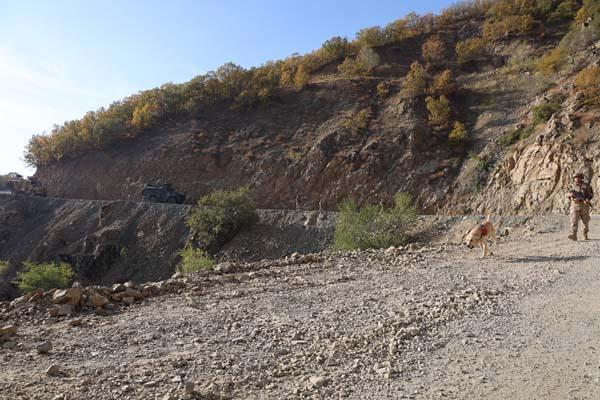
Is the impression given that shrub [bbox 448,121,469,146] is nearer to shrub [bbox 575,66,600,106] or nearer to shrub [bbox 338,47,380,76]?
shrub [bbox 575,66,600,106]

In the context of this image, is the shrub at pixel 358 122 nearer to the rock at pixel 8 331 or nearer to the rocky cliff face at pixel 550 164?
the rocky cliff face at pixel 550 164

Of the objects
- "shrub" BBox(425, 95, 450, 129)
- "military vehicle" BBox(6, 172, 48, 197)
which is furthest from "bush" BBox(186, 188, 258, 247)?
"military vehicle" BBox(6, 172, 48, 197)

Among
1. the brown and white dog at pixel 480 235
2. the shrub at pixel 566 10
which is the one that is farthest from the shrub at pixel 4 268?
the shrub at pixel 566 10

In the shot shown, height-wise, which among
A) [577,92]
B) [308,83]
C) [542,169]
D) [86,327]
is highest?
[308,83]

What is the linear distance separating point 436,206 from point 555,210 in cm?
924

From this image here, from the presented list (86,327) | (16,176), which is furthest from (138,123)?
(86,327)

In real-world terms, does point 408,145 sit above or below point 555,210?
above

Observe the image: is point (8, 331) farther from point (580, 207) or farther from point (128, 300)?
point (580, 207)

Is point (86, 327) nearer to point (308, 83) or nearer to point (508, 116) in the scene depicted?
point (508, 116)

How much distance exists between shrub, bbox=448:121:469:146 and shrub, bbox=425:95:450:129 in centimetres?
172

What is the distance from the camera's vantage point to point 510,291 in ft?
22.1

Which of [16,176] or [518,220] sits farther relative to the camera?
[16,176]

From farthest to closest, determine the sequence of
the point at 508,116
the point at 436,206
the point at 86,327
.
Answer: the point at 508,116
the point at 436,206
the point at 86,327

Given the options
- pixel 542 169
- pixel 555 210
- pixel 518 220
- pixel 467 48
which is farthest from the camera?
pixel 467 48
